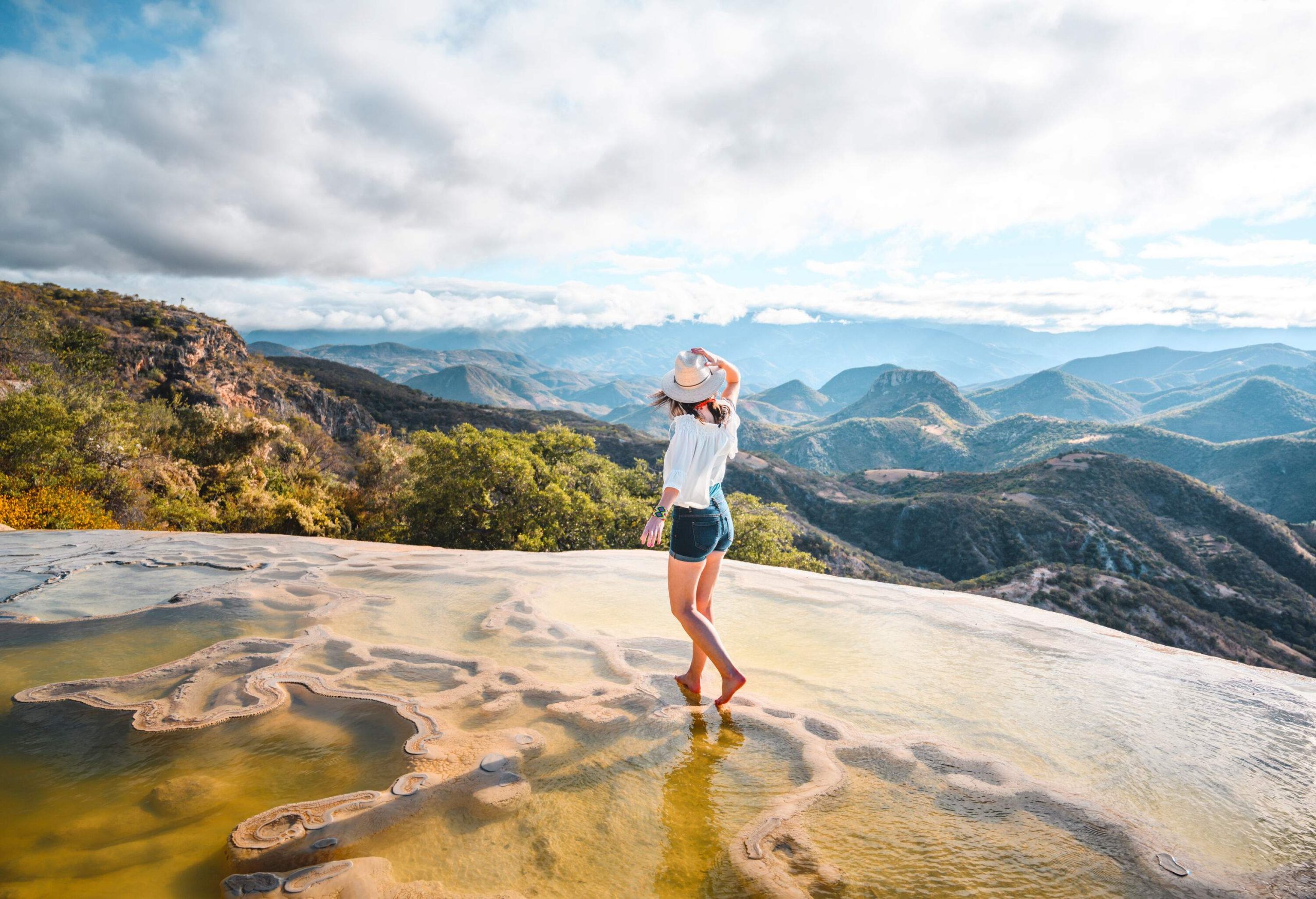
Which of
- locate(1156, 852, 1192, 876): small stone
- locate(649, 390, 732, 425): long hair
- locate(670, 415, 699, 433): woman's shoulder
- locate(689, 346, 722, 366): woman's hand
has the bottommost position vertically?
locate(1156, 852, 1192, 876): small stone

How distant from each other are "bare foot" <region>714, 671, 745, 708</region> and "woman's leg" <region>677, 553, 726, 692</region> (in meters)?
0.28

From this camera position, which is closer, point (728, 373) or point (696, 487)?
point (696, 487)

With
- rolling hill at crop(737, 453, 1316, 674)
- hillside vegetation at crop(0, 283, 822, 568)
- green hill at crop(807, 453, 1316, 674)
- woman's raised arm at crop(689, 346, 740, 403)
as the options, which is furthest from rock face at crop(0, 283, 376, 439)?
green hill at crop(807, 453, 1316, 674)

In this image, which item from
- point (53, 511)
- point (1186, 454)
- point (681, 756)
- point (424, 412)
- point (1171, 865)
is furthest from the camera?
point (1186, 454)

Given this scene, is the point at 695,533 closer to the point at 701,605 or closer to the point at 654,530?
the point at 654,530

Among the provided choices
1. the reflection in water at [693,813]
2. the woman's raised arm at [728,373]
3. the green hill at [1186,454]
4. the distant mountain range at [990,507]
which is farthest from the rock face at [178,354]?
the green hill at [1186,454]

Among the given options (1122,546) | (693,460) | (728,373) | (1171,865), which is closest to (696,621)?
(693,460)

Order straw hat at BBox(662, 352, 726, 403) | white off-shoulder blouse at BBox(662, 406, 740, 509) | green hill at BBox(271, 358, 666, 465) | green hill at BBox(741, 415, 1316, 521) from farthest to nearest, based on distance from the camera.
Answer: green hill at BBox(741, 415, 1316, 521)
green hill at BBox(271, 358, 666, 465)
straw hat at BBox(662, 352, 726, 403)
white off-shoulder blouse at BBox(662, 406, 740, 509)

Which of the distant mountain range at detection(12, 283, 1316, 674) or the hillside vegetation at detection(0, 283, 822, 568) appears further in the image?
the distant mountain range at detection(12, 283, 1316, 674)

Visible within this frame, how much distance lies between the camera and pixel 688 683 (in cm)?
436

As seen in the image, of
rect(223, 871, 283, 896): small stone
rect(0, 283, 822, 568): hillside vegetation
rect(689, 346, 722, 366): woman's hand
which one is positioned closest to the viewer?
rect(223, 871, 283, 896): small stone

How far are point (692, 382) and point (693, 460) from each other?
0.56 meters

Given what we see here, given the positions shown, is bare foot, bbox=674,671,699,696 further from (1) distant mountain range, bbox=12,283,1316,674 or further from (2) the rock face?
(2) the rock face

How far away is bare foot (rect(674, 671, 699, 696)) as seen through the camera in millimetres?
4316
